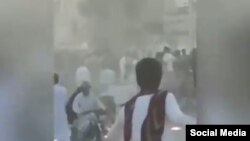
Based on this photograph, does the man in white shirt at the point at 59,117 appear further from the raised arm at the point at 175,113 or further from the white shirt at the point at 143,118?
the raised arm at the point at 175,113

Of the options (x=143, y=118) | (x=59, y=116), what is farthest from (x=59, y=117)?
(x=143, y=118)

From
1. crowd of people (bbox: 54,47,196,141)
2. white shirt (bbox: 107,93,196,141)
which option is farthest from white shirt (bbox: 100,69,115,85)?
white shirt (bbox: 107,93,196,141)

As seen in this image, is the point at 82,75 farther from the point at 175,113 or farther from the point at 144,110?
the point at 175,113

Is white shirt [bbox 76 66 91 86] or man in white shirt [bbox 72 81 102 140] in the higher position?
white shirt [bbox 76 66 91 86]

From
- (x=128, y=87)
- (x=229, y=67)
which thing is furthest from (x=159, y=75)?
(x=229, y=67)

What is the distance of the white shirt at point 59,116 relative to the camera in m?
1.42

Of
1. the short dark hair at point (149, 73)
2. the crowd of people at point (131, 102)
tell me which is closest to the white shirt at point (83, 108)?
the crowd of people at point (131, 102)

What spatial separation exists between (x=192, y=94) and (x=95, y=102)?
35cm

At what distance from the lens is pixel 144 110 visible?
1.41 meters

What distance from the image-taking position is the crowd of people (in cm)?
140

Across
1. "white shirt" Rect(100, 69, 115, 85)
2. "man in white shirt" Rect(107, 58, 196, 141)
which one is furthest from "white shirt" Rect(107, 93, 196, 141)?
"white shirt" Rect(100, 69, 115, 85)

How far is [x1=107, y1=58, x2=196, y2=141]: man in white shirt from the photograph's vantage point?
140 centimetres

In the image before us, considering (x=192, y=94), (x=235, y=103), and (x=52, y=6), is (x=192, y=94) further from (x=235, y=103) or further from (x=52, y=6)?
(x=52, y=6)

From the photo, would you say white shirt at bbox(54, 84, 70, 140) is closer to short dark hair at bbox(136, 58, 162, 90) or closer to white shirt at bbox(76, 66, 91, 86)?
white shirt at bbox(76, 66, 91, 86)
